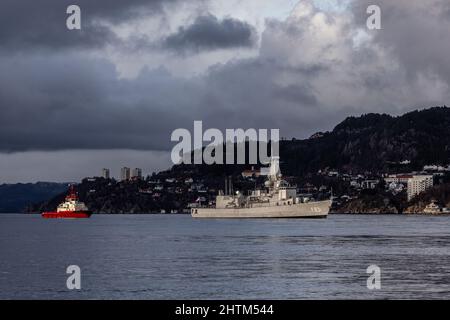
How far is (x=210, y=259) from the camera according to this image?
7544cm

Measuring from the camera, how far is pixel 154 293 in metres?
49.8

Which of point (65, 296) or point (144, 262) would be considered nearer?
point (65, 296)

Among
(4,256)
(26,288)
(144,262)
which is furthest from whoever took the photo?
(4,256)

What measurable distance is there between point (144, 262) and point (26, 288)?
1922cm
